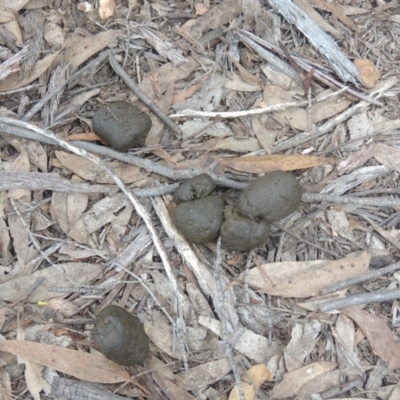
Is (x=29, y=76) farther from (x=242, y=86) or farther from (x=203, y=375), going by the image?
(x=203, y=375)

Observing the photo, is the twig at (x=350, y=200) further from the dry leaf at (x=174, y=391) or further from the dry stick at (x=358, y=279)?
the dry leaf at (x=174, y=391)

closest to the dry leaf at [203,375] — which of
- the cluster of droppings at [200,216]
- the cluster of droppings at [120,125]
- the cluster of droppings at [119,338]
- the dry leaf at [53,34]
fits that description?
the cluster of droppings at [119,338]

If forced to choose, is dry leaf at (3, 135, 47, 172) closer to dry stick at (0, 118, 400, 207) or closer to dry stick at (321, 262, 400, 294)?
dry stick at (0, 118, 400, 207)

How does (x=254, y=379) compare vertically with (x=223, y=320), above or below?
below

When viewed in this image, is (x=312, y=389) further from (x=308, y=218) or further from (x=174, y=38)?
(x=174, y=38)

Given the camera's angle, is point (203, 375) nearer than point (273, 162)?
Yes

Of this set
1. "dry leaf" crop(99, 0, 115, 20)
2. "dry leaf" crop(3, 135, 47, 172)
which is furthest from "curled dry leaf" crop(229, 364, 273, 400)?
"dry leaf" crop(99, 0, 115, 20)

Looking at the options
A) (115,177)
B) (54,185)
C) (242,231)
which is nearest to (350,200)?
(242,231)
